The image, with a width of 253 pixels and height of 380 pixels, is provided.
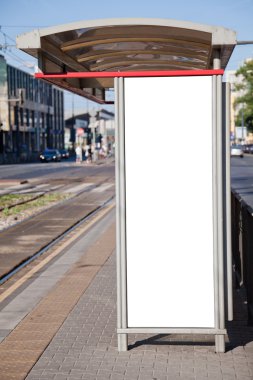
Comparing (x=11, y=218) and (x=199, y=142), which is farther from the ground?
(x=199, y=142)

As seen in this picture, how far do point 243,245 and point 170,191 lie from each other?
2.27 metres

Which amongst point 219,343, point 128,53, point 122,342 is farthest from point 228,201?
point 128,53

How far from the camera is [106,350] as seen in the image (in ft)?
20.7

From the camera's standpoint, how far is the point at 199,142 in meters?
6.03

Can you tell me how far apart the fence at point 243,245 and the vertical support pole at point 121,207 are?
58.3 inches

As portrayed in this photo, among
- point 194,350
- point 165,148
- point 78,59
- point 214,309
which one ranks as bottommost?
point 194,350

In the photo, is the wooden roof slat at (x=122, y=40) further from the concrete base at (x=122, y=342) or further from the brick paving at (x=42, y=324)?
the brick paving at (x=42, y=324)

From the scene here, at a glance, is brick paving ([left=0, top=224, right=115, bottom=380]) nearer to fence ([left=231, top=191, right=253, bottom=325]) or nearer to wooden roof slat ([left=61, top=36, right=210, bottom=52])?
fence ([left=231, top=191, right=253, bottom=325])

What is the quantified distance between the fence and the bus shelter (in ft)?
3.35

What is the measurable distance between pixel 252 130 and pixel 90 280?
116178 millimetres

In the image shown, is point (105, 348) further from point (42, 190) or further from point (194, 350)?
point (42, 190)

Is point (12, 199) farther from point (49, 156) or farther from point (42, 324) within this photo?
point (49, 156)

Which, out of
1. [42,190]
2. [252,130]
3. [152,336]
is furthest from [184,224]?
[252,130]

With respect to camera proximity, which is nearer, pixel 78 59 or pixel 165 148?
pixel 165 148
